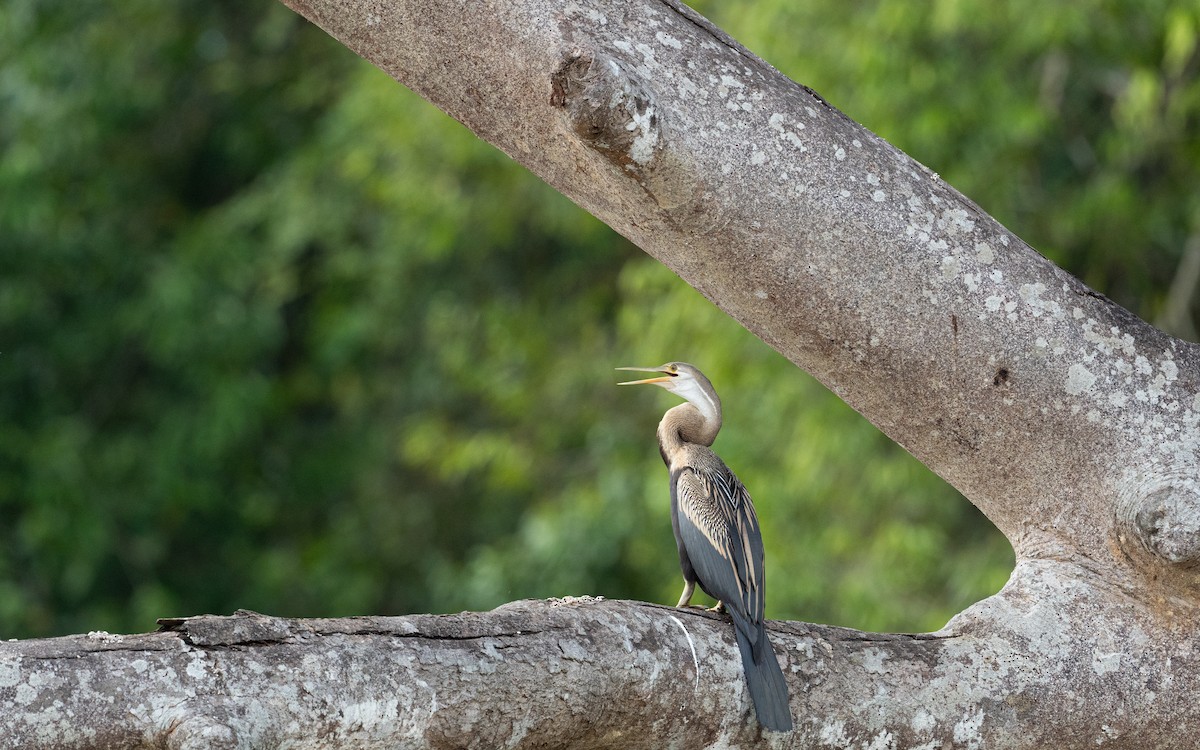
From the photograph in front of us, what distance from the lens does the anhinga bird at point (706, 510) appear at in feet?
7.89

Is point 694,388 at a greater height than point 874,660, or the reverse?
point 694,388

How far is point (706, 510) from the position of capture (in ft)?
8.60

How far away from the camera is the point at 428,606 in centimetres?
906

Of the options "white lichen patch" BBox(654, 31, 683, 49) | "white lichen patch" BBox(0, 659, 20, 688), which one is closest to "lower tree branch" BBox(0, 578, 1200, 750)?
"white lichen patch" BBox(0, 659, 20, 688)

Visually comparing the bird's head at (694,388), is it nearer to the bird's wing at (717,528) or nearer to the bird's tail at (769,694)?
the bird's wing at (717,528)

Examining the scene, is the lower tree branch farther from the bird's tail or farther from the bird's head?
the bird's head

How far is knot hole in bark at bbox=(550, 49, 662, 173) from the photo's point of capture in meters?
1.75

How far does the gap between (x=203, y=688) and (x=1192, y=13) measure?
4181mm

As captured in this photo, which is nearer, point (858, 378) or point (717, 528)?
point (858, 378)

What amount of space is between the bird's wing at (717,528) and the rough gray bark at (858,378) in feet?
1.64

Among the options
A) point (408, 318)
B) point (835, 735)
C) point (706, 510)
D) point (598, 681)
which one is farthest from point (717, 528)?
point (408, 318)

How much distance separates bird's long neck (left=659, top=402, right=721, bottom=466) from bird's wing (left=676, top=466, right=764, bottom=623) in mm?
77

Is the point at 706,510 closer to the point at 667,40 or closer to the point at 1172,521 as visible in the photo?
the point at 1172,521

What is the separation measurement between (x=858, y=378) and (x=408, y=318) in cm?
727
